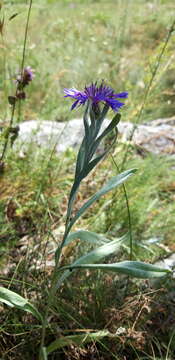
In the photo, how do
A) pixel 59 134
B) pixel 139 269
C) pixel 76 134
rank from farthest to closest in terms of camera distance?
pixel 76 134
pixel 59 134
pixel 139 269

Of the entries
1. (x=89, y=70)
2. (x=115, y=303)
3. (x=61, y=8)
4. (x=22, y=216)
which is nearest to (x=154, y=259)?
(x=115, y=303)

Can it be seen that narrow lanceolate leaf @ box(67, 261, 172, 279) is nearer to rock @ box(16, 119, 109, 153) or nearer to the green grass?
the green grass

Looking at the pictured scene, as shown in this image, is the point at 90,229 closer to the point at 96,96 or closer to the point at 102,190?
the point at 102,190

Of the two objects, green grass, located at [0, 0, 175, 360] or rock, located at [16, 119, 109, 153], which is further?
rock, located at [16, 119, 109, 153]

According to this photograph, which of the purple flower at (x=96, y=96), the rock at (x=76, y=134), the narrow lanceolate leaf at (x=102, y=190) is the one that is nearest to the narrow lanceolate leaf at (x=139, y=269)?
the narrow lanceolate leaf at (x=102, y=190)

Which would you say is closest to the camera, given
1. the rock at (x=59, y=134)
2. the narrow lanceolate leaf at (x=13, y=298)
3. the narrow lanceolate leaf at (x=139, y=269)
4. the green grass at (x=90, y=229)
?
the narrow lanceolate leaf at (x=139, y=269)

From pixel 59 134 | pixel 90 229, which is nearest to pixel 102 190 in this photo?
pixel 90 229

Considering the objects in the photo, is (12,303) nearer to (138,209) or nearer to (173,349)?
(173,349)

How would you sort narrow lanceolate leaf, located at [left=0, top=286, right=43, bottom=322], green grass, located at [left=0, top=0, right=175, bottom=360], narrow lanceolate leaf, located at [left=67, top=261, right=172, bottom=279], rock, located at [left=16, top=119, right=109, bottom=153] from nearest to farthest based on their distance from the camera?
narrow lanceolate leaf, located at [left=67, top=261, right=172, bottom=279] < narrow lanceolate leaf, located at [left=0, top=286, right=43, bottom=322] < green grass, located at [left=0, top=0, right=175, bottom=360] < rock, located at [left=16, top=119, right=109, bottom=153]

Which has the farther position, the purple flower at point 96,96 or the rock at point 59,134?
the rock at point 59,134

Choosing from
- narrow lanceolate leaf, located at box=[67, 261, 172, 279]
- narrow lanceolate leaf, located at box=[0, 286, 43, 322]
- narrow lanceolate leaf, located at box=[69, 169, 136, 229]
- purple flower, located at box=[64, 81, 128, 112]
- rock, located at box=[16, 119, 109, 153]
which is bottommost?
narrow lanceolate leaf, located at box=[0, 286, 43, 322]

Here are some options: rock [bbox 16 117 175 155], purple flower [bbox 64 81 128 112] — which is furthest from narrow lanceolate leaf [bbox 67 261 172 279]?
rock [bbox 16 117 175 155]

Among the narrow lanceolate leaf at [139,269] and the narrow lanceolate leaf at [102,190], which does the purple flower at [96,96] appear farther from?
the narrow lanceolate leaf at [139,269]
